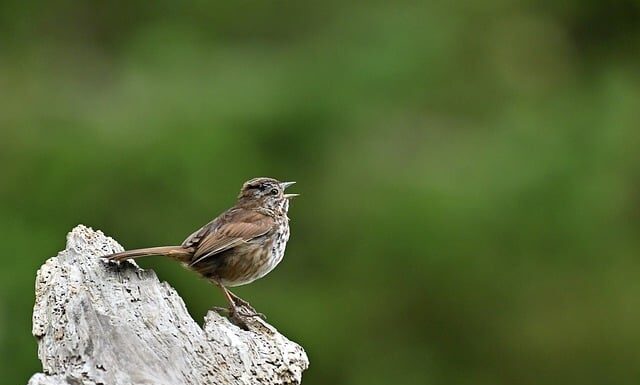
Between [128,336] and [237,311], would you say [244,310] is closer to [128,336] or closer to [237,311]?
[237,311]

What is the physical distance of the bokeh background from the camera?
1055 cm

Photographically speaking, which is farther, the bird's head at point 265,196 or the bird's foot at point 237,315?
the bird's head at point 265,196

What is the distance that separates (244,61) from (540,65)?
3.12 metres

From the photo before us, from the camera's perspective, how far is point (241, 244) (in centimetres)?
644

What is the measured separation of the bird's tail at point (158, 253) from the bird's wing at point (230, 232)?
0.04 meters

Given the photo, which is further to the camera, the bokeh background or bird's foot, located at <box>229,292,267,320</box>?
the bokeh background

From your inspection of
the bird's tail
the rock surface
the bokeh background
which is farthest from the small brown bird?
the bokeh background

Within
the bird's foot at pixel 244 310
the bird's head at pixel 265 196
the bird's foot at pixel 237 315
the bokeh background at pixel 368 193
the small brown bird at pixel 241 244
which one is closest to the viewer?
the bird's foot at pixel 237 315

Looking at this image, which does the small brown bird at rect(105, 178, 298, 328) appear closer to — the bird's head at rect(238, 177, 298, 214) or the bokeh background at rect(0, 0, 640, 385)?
the bird's head at rect(238, 177, 298, 214)

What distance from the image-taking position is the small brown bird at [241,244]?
20.6 feet

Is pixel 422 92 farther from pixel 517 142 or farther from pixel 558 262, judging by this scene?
pixel 558 262

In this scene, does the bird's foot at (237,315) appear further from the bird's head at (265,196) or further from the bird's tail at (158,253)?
the bird's head at (265,196)

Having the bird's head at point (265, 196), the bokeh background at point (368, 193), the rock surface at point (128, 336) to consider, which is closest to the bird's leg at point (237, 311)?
the rock surface at point (128, 336)

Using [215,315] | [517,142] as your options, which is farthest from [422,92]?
[215,315]
